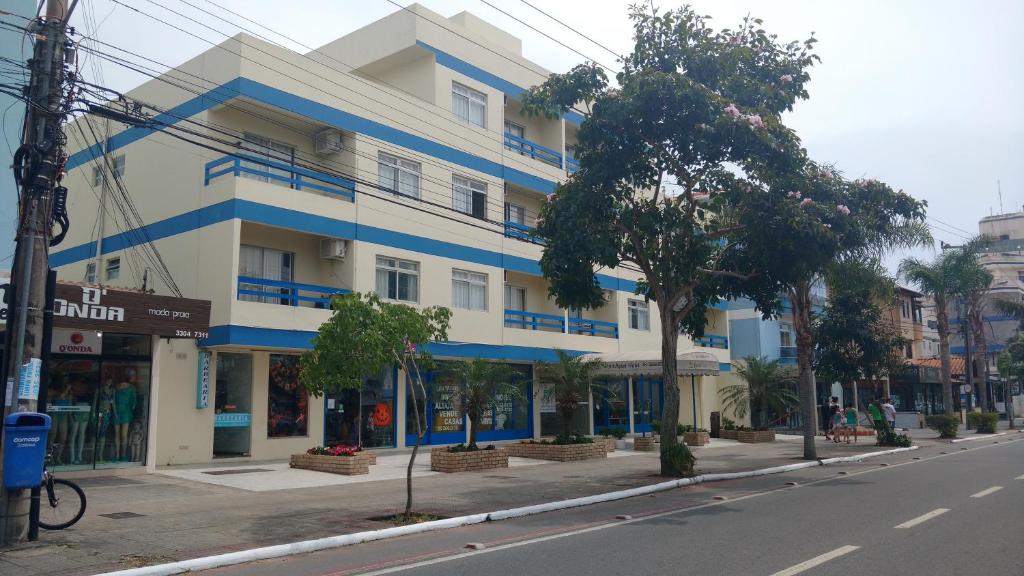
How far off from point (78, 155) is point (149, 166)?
4.73 m

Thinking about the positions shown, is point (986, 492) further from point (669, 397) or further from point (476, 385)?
point (476, 385)

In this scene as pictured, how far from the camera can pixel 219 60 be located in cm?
2116

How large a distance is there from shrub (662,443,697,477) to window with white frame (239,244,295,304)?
10.5m

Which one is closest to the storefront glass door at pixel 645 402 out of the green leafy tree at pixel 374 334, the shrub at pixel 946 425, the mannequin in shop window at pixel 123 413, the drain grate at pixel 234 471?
the shrub at pixel 946 425

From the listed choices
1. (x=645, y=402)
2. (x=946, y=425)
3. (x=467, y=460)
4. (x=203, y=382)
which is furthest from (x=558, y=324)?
(x=946, y=425)

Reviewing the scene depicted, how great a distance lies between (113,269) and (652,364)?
16.9 meters

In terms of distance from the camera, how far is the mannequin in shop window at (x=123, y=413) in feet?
57.7

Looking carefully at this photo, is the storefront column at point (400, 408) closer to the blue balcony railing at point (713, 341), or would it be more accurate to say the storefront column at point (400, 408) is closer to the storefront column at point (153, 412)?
the storefront column at point (153, 412)

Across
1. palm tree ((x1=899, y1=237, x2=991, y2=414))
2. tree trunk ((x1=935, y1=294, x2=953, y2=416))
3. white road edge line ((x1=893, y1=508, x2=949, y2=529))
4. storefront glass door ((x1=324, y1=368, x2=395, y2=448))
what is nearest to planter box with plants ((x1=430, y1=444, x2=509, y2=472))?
storefront glass door ((x1=324, y1=368, x2=395, y2=448))

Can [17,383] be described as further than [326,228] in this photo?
No

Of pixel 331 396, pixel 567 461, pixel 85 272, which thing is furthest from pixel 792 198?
pixel 85 272

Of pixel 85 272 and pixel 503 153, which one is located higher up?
pixel 503 153

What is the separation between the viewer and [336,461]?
59.2 feet

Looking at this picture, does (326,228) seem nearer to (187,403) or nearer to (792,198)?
(187,403)
